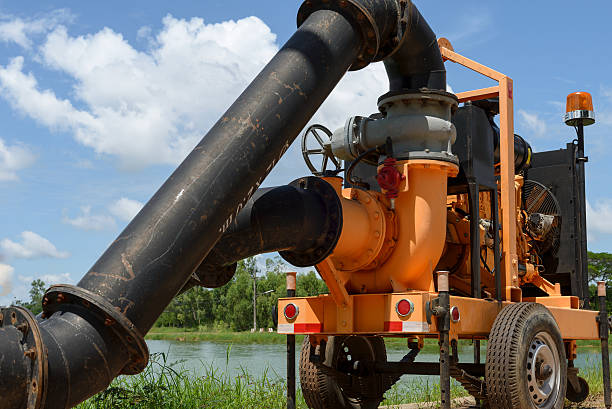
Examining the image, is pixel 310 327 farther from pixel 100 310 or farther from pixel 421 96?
pixel 100 310

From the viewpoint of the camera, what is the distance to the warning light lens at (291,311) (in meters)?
6.14

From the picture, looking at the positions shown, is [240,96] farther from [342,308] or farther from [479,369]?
[479,369]

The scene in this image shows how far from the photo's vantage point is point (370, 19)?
491 centimetres

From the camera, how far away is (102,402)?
247 inches

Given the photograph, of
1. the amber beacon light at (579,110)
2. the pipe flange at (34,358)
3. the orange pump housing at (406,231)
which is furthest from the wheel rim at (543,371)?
the pipe flange at (34,358)

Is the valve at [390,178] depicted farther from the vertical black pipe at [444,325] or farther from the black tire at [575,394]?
the black tire at [575,394]

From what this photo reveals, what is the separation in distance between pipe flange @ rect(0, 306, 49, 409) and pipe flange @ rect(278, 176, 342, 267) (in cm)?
246

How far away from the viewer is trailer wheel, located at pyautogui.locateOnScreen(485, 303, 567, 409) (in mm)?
5484

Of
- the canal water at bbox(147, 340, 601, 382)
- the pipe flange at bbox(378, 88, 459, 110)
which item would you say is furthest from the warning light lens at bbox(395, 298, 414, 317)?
the canal water at bbox(147, 340, 601, 382)

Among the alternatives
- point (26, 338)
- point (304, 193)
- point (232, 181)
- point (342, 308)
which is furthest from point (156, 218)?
point (342, 308)

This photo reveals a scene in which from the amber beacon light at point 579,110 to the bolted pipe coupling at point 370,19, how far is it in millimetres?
4304

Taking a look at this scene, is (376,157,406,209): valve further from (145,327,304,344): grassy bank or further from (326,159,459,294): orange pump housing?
(145,327,304,344): grassy bank

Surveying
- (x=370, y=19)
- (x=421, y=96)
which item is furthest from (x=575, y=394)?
(x=370, y=19)

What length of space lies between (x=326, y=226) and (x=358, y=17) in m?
1.50
